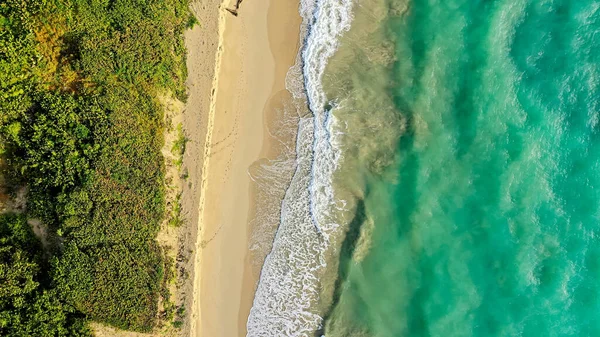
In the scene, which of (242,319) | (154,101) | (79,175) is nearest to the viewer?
(79,175)

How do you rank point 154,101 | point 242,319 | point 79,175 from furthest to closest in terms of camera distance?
point 242,319, point 154,101, point 79,175

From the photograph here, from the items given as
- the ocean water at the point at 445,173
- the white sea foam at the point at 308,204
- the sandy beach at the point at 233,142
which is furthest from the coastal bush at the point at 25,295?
the ocean water at the point at 445,173

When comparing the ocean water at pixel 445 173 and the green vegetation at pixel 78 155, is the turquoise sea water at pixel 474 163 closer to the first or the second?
the ocean water at pixel 445 173

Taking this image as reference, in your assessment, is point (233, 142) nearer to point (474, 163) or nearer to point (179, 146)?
point (179, 146)

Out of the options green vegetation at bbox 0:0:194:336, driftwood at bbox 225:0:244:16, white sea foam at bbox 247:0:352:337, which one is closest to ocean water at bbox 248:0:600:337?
white sea foam at bbox 247:0:352:337

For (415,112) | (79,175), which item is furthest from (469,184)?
(79,175)

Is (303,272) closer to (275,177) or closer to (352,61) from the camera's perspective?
(275,177)

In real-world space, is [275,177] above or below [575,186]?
below
